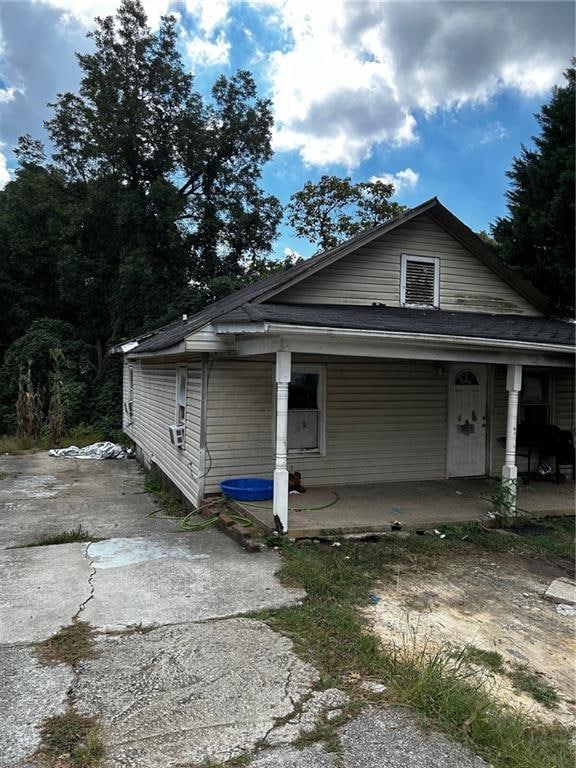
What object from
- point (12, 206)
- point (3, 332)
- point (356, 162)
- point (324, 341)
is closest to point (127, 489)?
point (324, 341)

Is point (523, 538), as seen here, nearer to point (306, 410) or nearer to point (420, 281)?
point (306, 410)

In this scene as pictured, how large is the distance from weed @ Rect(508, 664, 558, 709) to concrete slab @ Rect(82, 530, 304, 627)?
5.59ft

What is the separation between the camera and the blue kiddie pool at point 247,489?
6820 mm

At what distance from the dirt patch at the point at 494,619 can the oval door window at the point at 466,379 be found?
4.10 metres

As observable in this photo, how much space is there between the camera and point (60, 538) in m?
6.12

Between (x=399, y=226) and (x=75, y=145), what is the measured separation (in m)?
18.3

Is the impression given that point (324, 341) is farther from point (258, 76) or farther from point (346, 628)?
point (258, 76)

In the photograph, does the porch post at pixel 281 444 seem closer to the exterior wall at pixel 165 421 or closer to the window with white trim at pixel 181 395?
the exterior wall at pixel 165 421

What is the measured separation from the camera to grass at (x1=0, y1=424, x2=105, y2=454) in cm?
1460

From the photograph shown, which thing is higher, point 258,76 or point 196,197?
point 258,76

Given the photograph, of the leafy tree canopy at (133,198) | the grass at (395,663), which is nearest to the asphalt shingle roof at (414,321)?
the grass at (395,663)

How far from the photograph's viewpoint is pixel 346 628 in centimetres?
367

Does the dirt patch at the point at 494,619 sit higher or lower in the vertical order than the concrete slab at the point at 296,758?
lower

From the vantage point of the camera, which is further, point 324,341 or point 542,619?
point 324,341
